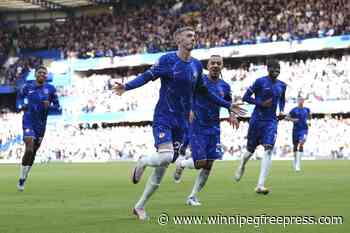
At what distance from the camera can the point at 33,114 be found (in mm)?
20359

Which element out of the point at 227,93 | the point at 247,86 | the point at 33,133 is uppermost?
the point at 227,93

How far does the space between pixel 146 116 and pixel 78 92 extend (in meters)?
8.56

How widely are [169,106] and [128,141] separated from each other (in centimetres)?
5096

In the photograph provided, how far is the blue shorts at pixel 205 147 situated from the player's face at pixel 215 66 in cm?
115

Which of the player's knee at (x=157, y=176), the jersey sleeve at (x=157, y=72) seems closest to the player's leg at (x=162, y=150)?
the player's knee at (x=157, y=176)

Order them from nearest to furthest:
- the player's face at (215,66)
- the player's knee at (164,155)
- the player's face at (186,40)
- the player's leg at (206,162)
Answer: the player's knee at (164,155), the player's face at (186,40), the player's leg at (206,162), the player's face at (215,66)

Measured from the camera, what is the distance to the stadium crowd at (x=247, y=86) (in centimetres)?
5669

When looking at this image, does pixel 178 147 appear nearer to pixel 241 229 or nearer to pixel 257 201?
pixel 241 229

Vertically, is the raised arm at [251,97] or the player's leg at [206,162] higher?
the raised arm at [251,97]

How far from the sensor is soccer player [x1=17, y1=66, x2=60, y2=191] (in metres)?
20.2

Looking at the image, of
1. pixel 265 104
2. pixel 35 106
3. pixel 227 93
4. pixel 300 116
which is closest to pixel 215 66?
pixel 227 93

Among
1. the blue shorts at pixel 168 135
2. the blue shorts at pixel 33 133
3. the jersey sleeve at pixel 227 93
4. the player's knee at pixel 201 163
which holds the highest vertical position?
the blue shorts at pixel 168 135

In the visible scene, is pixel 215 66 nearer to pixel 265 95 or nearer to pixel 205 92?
pixel 205 92

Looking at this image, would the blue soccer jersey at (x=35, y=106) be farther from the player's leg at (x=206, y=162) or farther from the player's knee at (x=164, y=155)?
the player's knee at (x=164, y=155)
